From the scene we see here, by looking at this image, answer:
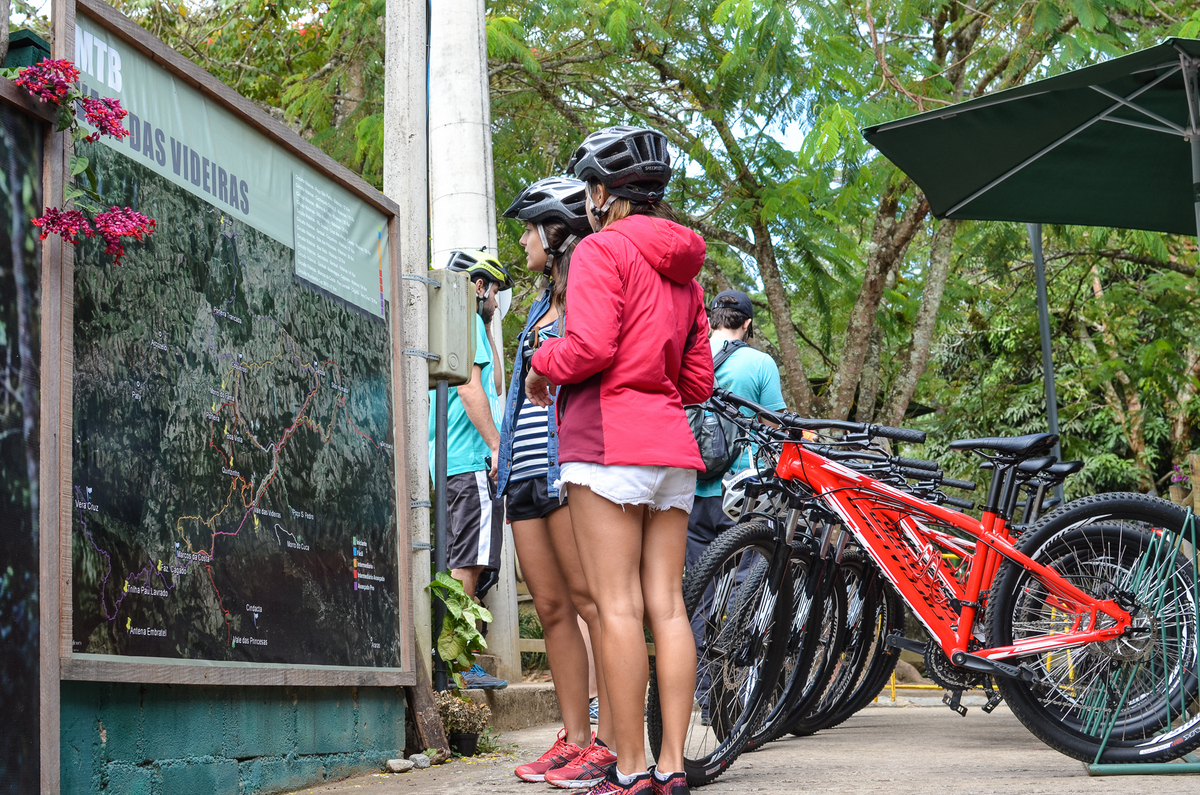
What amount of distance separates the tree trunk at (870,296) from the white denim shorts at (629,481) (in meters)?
7.61

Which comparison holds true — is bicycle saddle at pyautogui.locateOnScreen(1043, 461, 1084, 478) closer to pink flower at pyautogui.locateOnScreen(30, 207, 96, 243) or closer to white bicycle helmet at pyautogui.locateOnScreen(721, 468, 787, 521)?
white bicycle helmet at pyautogui.locateOnScreen(721, 468, 787, 521)

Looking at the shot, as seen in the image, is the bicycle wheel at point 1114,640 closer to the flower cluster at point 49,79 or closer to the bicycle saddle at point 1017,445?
the bicycle saddle at point 1017,445

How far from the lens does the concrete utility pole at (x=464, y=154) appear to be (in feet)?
21.1

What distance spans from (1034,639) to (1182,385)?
1390 centimetres

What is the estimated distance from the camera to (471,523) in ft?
18.2

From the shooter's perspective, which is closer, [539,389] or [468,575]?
[539,389]

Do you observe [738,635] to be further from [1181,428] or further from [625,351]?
[1181,428]

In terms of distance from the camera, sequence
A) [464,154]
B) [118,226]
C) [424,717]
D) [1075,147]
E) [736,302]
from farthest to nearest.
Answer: [464,154] → [736,302] → [1075,147] → [424,717] → [118,226]

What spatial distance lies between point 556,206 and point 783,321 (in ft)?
24.4

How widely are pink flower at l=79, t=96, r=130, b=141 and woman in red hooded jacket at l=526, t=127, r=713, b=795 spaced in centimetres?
124

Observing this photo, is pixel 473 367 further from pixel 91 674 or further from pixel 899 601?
pixel 91 674

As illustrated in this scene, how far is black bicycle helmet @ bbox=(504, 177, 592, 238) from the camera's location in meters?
3.93

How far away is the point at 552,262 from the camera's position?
13.2 ft

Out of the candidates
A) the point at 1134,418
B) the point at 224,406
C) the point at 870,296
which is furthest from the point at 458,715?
the point at 1134,418
